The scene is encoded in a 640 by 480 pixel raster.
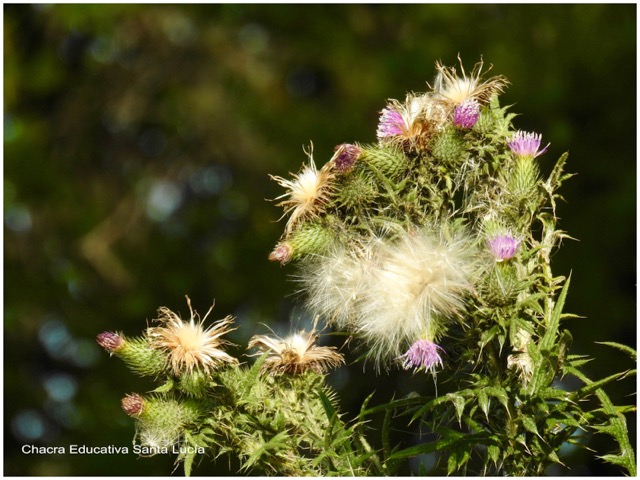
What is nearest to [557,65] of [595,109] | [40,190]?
[595,109]

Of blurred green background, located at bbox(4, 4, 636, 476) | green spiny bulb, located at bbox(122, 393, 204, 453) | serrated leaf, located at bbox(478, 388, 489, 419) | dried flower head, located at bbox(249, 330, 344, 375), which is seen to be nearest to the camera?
serrated leaf, located at bbox(478, 388, 489, 419)

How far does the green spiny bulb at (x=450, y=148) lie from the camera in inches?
54.4

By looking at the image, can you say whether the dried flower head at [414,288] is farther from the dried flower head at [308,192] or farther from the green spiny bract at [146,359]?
the green spiny bract at [146,359]

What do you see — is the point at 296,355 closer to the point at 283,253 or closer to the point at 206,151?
the point at 283,253

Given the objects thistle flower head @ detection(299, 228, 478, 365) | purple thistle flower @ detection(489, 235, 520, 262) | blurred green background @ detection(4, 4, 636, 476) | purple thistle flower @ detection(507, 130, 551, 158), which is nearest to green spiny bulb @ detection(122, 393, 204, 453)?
thistle flower head @ detection(299, 228, 478, 365)

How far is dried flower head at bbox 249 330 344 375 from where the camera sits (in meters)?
1.47

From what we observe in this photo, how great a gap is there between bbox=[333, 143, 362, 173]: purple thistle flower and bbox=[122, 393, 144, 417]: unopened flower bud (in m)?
0.45

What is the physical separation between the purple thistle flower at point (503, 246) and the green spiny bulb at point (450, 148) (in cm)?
15

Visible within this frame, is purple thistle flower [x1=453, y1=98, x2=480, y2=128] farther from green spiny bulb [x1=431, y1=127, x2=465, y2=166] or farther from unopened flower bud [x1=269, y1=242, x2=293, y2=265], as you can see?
unopened flower bud [x1=269, y1=242, x2=293, y2=265]

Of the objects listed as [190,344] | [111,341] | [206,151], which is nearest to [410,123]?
[190,344]

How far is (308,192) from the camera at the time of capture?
1445 mm

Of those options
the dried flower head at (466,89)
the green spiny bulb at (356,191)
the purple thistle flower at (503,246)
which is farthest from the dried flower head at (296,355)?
the dried flower head at (466,89)

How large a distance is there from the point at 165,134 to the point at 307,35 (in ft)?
5.18

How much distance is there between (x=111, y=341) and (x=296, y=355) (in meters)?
0.29
